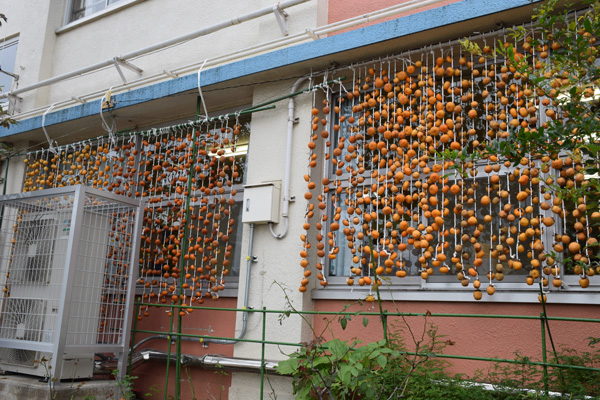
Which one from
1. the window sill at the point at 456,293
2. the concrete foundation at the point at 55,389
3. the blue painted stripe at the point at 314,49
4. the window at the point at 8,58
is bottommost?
the concrete foundation at the point at 55,389

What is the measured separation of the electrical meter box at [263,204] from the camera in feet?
17.5

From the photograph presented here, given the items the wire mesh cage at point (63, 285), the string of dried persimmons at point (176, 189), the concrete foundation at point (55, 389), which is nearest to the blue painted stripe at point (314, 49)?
the string of dried persimmons at point (176, 189)

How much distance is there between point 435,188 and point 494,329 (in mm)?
1189

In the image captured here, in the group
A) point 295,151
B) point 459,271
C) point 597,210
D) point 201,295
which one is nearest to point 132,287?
point 201,295

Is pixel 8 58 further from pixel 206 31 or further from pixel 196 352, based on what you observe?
pixel 196 352

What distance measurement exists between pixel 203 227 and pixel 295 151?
161 cm

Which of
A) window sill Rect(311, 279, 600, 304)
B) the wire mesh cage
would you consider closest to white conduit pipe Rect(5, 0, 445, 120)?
the wire mesh cage

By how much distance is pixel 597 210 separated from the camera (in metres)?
3.90

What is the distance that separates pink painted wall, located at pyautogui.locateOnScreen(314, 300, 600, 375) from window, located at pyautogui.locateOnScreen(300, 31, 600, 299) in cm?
17

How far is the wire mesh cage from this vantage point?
16.6 ft

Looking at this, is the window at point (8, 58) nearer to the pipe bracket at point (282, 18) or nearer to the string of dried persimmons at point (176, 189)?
the string of dried persimmons at point (176, 189)

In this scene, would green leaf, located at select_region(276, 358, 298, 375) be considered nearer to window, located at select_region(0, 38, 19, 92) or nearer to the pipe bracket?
the pipe bracket

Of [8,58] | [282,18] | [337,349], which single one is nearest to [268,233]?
[337,349]

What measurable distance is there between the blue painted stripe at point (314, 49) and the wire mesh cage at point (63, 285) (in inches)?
59.5
